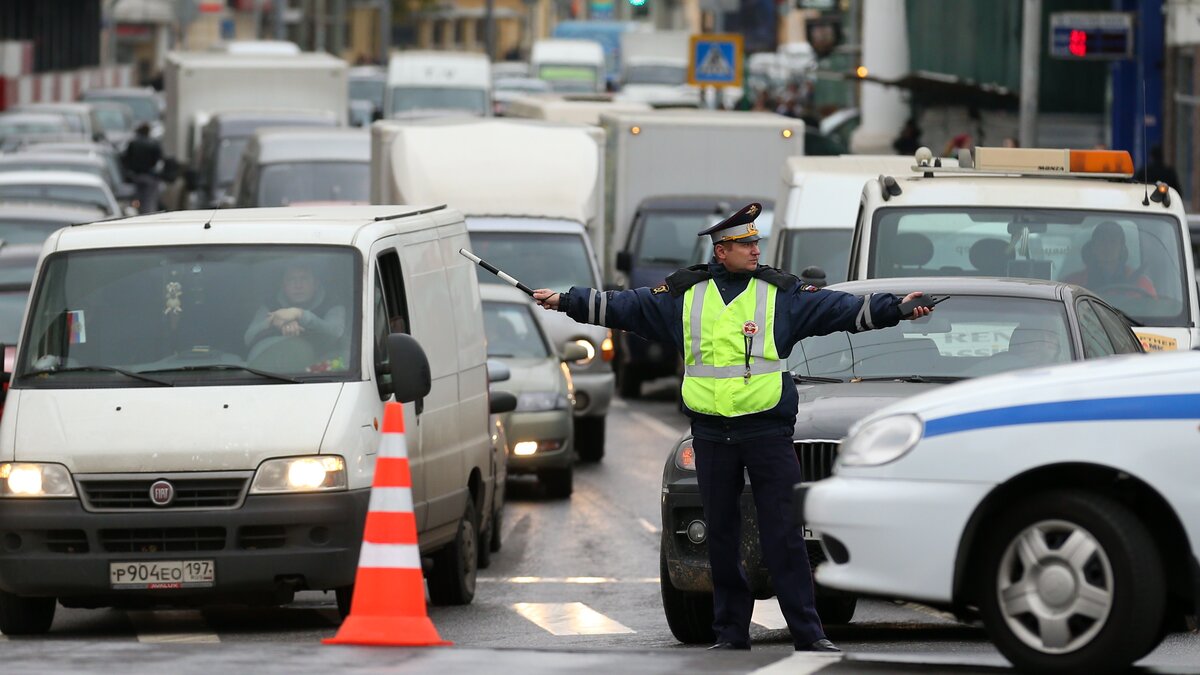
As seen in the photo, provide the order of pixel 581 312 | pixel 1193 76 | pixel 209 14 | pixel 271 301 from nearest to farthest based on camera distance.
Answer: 1. pixel 581 312
2. pixel 271 301
3. pixel 1193 76
4. pixel 209 14

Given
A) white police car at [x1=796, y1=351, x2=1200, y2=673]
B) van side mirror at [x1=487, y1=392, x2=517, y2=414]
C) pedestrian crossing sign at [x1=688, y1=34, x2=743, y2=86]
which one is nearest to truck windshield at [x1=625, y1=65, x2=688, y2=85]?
pedestrian crossing sign at [x1=688, y1=34, x2=743, y2=86]

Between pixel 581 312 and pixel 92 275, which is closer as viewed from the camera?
pixel 581 312

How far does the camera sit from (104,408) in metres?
10.6

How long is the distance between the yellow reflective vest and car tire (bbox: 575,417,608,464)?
9458 mm

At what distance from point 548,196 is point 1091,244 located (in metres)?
9.57

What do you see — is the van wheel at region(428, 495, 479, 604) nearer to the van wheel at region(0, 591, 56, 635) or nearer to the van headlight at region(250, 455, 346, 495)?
the van headlight at region(250, 455, 346, 495)

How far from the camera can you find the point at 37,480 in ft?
34.3

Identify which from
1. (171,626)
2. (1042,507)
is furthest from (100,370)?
(1042,507)

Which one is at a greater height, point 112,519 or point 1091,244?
point 1091,244

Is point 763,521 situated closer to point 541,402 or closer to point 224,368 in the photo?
point 224,368

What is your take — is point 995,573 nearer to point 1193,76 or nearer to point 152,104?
point 1193,76

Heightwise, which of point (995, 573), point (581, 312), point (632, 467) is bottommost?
point (632, 467)

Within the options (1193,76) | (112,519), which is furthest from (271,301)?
(1193,76)

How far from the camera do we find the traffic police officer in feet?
30.8
